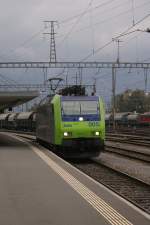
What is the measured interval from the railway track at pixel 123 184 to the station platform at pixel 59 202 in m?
0.87

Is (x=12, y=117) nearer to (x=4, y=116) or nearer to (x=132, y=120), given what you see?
(x=4, y=116)

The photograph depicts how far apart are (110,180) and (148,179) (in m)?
1.31

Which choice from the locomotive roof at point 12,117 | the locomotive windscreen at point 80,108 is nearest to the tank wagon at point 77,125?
the locomotive windscreen at point 80,108

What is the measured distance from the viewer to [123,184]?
16.5 m

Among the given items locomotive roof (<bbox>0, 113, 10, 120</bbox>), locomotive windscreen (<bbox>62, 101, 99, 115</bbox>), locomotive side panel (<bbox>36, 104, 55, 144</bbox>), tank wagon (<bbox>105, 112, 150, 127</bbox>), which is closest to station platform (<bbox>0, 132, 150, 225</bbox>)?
locomotive windscreen (<bbox>62, 101, 99, 115</bbox>)

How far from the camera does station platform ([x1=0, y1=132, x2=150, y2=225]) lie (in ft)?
28.3

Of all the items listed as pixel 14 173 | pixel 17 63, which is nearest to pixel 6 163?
pixel 14 173

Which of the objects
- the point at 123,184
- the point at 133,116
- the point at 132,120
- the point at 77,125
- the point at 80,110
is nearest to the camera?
the point at 123,184

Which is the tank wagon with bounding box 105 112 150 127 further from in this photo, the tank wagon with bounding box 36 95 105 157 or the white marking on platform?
the white marking on platform

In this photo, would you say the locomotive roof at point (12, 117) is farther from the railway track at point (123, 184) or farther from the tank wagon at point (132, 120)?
the railway track at point (123, 184)

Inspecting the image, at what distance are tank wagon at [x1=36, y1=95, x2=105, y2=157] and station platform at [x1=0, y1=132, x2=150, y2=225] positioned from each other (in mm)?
8513

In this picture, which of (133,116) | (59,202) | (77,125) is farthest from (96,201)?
(133,116)

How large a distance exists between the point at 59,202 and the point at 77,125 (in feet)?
46.2

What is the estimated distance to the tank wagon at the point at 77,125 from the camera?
24141 millimetres
